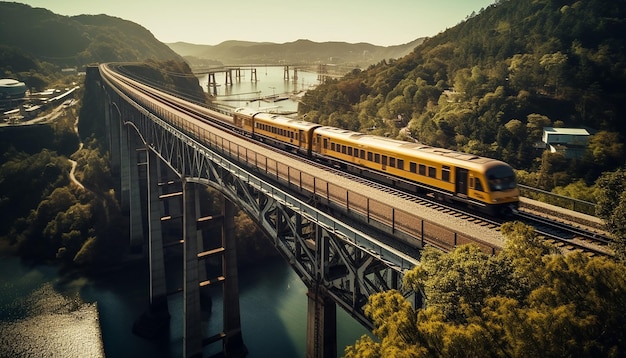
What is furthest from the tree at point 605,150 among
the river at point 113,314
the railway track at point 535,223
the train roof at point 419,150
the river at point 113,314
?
the railway track at point 535,223

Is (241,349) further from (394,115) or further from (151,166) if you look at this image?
(394,115)

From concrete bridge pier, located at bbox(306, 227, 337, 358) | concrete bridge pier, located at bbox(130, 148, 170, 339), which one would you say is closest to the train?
concrete bridge pier, located at bbox(306, 227, 337, 358)

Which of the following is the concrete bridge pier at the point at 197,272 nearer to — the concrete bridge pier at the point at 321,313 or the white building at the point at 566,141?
the concrete bridge pier at the point at 321,313

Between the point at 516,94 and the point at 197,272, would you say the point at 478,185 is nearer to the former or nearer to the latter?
the point at 197,272

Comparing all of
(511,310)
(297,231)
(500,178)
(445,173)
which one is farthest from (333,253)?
(511,310)

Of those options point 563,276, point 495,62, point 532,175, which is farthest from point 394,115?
point 563,276

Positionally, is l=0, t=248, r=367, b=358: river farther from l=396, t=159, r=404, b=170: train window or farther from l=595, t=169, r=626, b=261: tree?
l=595, t=169, r=626, b=261: tree

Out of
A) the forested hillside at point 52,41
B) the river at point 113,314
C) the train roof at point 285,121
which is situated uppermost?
the forested hillside at point 52,41
